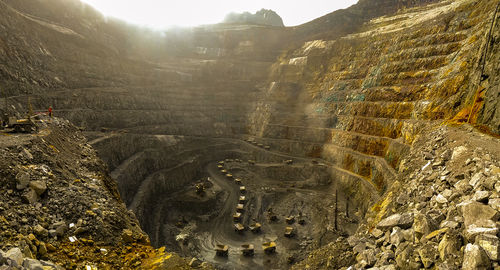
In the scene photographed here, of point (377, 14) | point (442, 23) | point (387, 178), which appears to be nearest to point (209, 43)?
point (377, 14)

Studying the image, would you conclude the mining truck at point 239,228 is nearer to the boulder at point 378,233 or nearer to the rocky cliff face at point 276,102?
the rocky cliff face at point 276,102

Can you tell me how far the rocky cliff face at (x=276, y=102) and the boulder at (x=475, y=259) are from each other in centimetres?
109

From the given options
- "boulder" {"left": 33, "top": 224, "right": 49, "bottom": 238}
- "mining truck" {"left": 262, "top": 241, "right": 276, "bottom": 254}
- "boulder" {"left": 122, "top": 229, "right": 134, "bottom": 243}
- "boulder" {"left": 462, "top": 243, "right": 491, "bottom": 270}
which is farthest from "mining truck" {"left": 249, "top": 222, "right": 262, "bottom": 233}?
"boulder" {"left": 462, "top": 243, "right": 491, "bottom": 270}

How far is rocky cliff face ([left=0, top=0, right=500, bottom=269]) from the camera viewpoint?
25.0m

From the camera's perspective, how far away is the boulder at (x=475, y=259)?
4.71 meters

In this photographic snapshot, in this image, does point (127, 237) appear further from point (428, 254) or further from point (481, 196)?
point (481, 196)

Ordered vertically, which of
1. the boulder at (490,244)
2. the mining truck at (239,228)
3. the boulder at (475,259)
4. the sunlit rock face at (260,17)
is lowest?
the mining truck at (239,228)

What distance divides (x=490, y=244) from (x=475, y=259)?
49 cm

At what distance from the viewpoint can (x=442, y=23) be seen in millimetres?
36875

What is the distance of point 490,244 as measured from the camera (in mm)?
4883

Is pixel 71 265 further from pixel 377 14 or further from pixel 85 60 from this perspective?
pixel 377 14

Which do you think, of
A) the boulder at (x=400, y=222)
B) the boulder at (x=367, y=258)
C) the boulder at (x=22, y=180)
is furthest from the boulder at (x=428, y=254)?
the boulder at (x=22, y=180)

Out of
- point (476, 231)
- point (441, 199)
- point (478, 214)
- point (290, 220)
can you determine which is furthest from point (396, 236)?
point (290, 220)

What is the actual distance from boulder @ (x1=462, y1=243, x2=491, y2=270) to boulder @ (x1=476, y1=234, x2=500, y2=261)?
11 cm
